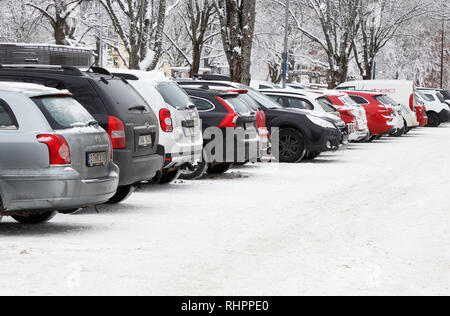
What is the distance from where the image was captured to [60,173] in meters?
9.88

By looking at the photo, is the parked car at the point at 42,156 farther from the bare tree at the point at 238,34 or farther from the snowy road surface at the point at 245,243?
the bare tree at the point at 238,34

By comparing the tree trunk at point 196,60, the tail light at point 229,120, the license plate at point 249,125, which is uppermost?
the tree trunk at point 196,60

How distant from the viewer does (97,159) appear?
412 inches

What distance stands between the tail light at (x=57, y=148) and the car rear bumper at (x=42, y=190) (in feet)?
0.25

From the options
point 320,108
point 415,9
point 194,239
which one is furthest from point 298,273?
point 415,9

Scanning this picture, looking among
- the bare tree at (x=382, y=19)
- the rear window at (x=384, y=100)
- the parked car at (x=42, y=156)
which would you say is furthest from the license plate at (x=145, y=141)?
the bare tree at (x=382, y=19)

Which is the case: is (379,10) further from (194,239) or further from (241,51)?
(194,239)

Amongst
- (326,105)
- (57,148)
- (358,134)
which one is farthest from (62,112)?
(358,134)

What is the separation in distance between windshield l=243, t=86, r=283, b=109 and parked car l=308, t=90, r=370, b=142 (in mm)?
3573

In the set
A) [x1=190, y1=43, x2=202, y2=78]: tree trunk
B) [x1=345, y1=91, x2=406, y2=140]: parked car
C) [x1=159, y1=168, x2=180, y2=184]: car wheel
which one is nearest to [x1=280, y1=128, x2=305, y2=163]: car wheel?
[x1=159, y1=168, x2=180, y2=184]: car wheel

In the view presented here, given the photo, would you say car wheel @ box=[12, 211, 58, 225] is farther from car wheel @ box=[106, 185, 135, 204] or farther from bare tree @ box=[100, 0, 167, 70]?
bare tree @ box=[100, 0, 167, 70]

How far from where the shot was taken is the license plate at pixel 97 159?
10305mm

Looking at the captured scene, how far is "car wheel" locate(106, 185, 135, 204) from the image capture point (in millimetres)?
12781
